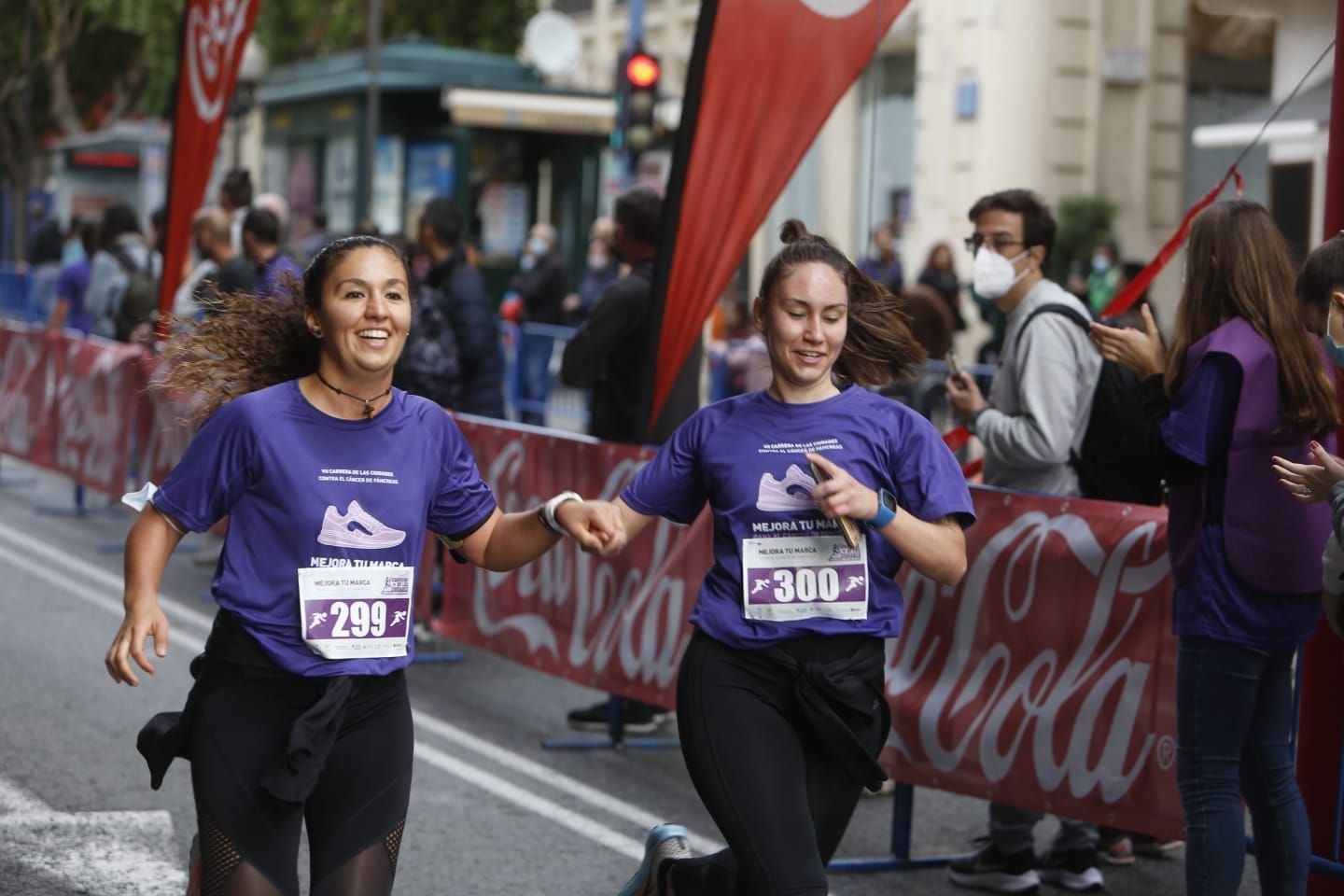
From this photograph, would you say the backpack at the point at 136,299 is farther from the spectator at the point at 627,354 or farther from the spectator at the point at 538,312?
the spectator at the point at 627,354

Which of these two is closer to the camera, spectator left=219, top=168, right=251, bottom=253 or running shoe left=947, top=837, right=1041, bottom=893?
running shoe left=947, top=837, right=1041, bottom=893

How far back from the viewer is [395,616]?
13.7 ft

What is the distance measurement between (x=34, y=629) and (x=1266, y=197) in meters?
15.7

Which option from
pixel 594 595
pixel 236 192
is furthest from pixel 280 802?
pixel 236 192

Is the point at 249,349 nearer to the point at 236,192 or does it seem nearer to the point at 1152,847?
the point at 1152,847

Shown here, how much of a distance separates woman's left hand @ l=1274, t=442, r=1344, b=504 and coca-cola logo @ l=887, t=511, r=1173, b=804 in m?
1.13

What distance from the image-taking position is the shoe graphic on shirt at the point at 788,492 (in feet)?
14.4

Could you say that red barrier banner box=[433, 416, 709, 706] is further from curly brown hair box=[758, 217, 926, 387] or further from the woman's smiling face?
the woman's smiling face

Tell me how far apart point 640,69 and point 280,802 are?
1468 cm

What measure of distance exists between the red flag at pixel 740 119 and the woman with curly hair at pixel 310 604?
3.27 metres

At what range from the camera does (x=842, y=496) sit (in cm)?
413

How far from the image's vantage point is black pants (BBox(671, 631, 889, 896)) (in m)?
4.24

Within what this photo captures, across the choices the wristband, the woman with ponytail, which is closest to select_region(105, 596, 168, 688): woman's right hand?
the wristband

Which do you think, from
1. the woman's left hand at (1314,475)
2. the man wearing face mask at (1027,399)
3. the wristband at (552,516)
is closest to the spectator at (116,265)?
the man wearing face mask at (1027,399)
